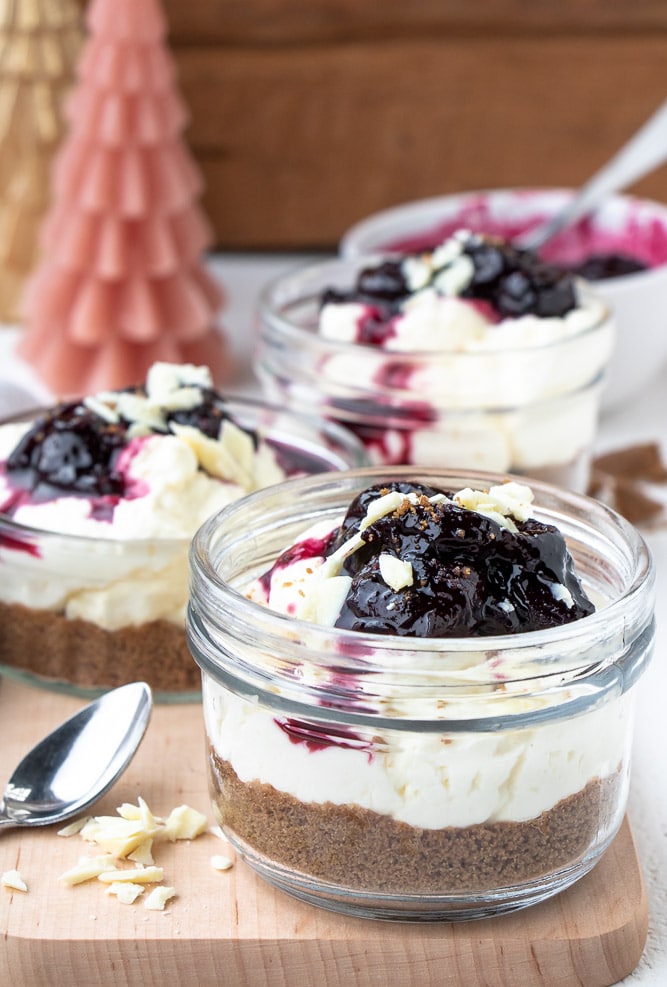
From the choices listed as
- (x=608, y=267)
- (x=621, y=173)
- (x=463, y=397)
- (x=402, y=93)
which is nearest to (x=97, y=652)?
(x=463, y=397)

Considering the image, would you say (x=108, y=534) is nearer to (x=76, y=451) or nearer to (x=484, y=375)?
(x=76, y=451)

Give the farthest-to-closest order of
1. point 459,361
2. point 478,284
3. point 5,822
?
point 478,284, point 459,361, point 5,822

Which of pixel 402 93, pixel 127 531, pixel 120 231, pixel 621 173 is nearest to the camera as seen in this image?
pixel 127 531

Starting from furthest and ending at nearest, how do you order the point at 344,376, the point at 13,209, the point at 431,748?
the point at 13,209
the point at 344,376
the point at 431,748

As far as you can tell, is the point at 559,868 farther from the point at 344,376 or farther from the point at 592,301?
the point at 592,301

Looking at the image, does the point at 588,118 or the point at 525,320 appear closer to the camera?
the point at 525,320

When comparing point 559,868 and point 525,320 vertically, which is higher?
point 525,320

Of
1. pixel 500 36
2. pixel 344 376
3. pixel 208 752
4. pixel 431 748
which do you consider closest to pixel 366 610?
pixel 431 748
